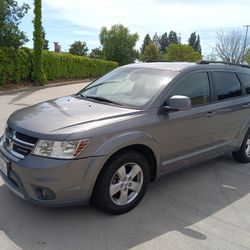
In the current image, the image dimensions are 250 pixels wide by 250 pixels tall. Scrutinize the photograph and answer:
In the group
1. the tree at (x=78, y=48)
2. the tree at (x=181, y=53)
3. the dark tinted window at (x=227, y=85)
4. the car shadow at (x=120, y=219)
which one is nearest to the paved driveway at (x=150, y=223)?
the car shadow at (x=120, y=219)

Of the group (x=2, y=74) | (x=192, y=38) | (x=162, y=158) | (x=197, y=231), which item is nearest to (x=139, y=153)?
(x=162, y=158)

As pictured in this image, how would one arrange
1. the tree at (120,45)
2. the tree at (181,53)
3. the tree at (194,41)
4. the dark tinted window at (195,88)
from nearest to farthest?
the dark tinted window at (195,88), the tree at (120,45), the tree at (181,53), the tree at (194,41)

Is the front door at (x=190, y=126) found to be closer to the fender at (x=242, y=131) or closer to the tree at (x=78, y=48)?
the fender at (x=242, y=131)

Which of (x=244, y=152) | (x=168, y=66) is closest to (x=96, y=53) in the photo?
(x=244, y=152)

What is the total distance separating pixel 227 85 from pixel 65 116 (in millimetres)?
2732

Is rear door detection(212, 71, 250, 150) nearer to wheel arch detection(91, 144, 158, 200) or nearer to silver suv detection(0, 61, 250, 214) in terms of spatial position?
silver suv detection(0, 61, 250, 214)

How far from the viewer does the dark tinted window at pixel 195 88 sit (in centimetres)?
458

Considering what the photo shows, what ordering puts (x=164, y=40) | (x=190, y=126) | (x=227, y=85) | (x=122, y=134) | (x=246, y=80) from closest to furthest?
(x=122, y=134) < (x=190, y=126) < (x=227, y=85) < (x=246, y=80) < (x=164, y=40)

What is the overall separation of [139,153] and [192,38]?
10852 cm

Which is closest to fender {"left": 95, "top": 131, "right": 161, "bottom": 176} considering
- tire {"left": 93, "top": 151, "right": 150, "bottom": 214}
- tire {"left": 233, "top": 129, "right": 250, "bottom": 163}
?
tire {"left": 93, "top": 151, "right": 150, "bottom": 214}

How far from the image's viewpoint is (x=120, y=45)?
56.2m

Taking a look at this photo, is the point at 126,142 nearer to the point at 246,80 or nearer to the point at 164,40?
the point at 246,80

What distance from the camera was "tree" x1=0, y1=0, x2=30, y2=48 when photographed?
1562cm

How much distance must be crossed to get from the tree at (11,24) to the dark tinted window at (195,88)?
42.1 ft
